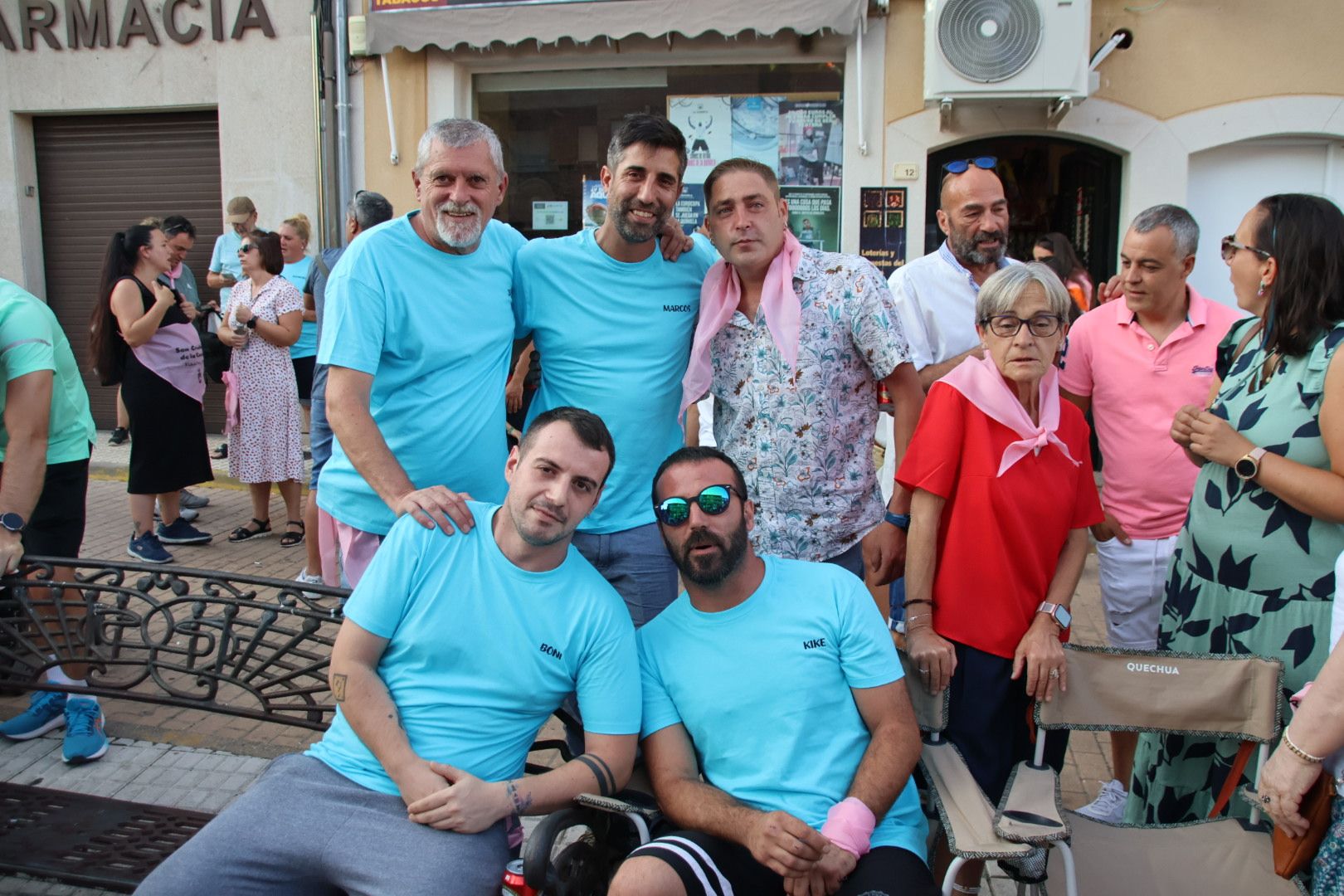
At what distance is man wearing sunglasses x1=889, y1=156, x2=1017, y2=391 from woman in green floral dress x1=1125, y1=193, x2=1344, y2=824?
92 centimetres

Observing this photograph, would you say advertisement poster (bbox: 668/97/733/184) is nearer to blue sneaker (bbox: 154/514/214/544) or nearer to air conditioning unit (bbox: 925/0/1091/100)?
air conditioning unit (bbox: 925/0/1091/100)

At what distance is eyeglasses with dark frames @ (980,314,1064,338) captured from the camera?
2732 millimetres

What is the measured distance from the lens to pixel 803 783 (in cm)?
244

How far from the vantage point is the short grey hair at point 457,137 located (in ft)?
9.31

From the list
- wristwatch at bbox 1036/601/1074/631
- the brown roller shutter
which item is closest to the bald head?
wristwatch at bbox 1036/601/1074/631

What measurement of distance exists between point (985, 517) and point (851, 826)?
2.95ft

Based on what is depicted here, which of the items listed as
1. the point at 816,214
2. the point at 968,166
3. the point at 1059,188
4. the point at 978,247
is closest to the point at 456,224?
the point at 978,247

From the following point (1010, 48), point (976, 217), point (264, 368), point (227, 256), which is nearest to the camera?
point (976, 217)

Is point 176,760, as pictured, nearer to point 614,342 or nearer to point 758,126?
point 614,342

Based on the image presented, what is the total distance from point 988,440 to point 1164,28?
6188 millimetres

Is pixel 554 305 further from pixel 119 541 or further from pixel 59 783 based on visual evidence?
pixel 119 541

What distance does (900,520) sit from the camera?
9.66 ft

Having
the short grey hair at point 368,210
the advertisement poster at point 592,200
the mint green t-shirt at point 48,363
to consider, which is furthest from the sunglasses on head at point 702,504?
the advertisement poster at point 592,200

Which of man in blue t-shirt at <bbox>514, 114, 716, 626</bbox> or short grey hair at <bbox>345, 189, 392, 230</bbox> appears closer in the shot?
man in blue t-shirt at <bbox>514, 114, 716, 626</bbox>
